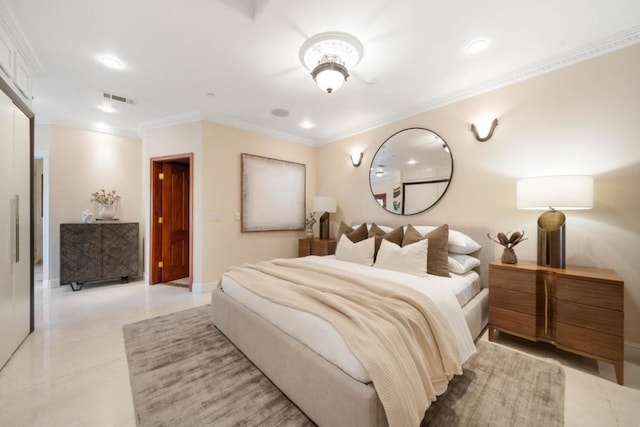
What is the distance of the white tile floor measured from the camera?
57.4 inches

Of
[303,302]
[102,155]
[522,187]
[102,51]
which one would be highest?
[102,51]

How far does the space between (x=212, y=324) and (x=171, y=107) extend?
3040mm

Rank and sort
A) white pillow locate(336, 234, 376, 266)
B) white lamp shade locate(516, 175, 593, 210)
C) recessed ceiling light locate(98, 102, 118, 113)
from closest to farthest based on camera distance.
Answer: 1. white lamp shade locate(516, 175, 593, 210)
2. white pillow locate(336, 234, 376, 266)
3. recessed ceiling light locate(98, 102, 118, 113)

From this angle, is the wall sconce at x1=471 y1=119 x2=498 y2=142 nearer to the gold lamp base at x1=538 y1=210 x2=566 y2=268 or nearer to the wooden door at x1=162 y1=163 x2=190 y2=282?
the gold lamp base at x1=538 y1=210 x2=566 y2=268

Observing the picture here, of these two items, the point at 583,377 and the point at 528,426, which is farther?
the point at 583,377

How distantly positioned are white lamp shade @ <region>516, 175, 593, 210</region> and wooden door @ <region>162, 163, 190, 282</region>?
5.15 meters

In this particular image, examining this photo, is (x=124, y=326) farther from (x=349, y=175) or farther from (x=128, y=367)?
(x=349, y=175)

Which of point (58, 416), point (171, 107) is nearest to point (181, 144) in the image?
point (171, 107)

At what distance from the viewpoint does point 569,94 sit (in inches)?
91.7

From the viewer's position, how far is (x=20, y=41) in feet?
6.97

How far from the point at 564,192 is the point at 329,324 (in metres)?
2.19

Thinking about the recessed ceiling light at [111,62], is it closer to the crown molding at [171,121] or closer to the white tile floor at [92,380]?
the crown molding at [171,121]

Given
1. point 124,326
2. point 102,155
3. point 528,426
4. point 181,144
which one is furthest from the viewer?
point 102,155

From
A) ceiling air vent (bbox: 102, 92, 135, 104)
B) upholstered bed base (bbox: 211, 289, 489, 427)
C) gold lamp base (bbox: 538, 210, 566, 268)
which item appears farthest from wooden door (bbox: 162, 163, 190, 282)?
Answer: gold lamp base (bbox: 538, 210, 566, 268)
